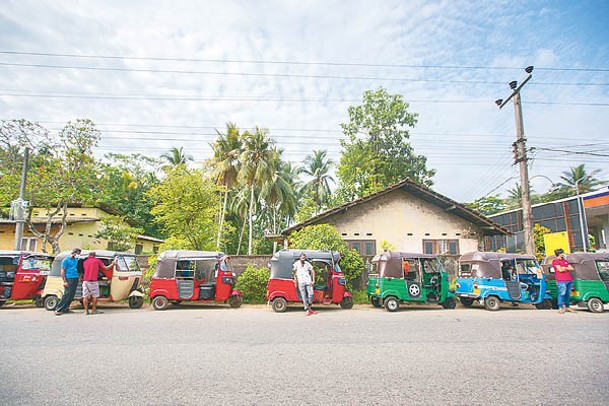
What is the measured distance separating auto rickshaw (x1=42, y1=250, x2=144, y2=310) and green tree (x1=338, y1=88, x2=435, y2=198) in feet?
67.4

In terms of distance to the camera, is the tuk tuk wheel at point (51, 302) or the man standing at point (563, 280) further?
the tuk tuk wheel at point (51, 302)

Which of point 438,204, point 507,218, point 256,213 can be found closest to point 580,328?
point 438,204

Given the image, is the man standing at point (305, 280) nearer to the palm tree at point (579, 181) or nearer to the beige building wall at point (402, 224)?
the beige building wall at point (402, 224)

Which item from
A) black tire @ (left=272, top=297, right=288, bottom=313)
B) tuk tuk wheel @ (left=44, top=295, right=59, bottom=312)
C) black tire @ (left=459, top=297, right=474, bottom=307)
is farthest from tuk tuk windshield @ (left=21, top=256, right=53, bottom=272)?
Result: black tire @ (left=459, top=297, right=474, bottom=307)

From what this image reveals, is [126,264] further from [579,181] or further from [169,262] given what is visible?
[579,181]

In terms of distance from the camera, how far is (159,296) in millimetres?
12039

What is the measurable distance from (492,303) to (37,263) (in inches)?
618

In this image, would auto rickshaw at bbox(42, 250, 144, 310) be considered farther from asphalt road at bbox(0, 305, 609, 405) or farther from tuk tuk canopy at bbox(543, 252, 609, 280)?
tuk tuk canopy at bbox(543, 252, 609, 280)

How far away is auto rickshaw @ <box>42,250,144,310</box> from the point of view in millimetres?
11781

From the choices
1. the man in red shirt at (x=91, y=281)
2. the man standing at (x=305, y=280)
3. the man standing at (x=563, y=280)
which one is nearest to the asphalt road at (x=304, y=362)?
the man in red shirt at (x=91, y=281)

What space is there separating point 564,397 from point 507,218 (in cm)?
3028

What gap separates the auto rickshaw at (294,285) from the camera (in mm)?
11578

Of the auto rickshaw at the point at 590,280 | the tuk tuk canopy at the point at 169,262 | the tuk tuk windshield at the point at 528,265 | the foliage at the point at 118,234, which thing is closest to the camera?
the auto rickshaw at the point at 590,280

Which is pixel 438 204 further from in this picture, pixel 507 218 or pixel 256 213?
pixel 256 213
